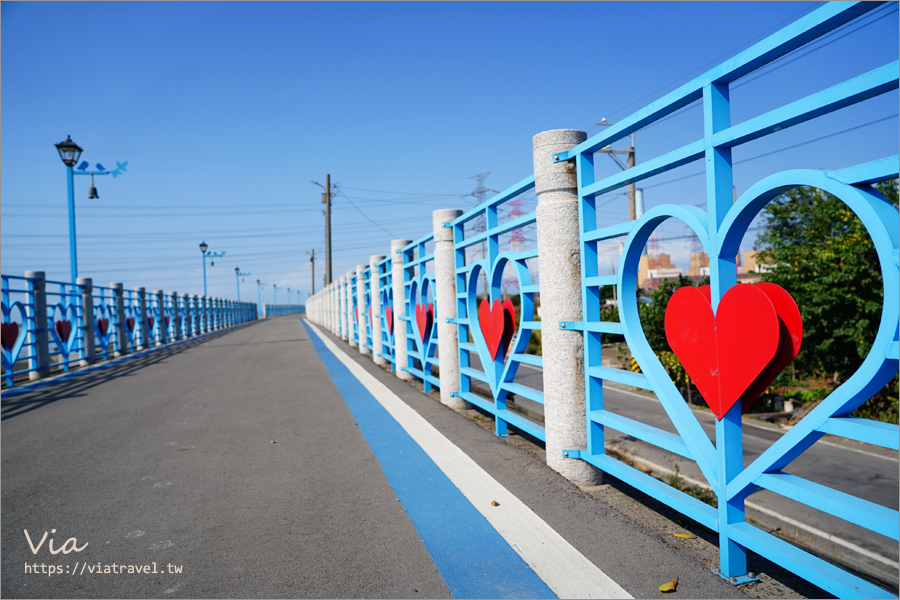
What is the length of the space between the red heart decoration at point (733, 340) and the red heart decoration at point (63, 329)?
14.1 m

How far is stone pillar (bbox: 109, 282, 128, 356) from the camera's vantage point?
56.6 ft

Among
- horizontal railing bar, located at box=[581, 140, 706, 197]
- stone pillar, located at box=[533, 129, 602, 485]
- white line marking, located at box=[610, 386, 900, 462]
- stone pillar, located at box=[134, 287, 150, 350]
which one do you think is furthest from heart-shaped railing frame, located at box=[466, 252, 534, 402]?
stone pillar, located at box=[134, 287, 150, 350]

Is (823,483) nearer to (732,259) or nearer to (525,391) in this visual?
(525,391)

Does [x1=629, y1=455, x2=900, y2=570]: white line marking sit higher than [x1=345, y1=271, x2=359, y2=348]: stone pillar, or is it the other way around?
[x1=345, y1=271, x2=359, y2=348]: stone pillar

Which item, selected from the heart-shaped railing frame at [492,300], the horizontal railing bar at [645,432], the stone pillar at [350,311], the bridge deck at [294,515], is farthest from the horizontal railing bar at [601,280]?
the stone pillar at [350,311]

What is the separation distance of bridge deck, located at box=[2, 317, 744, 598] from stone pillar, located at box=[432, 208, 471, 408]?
309mm

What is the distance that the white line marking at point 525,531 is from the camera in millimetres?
2346

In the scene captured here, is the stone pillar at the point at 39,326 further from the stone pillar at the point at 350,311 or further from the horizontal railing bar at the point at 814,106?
the horizontal railing bar at the point at 814,106

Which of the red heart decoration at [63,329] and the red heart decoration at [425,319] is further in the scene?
the red heart decoration at [63,329]

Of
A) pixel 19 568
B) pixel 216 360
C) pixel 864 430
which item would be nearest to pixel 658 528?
pixel 864 430

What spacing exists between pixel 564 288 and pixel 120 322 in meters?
17.1

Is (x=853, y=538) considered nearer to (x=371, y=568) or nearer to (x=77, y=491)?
(x=371, y=568)

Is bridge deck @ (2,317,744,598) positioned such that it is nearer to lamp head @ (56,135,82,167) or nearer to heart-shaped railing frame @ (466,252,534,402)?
heart-shaped railing frame @ (466,252,534,402)

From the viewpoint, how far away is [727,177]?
234 centimetres
